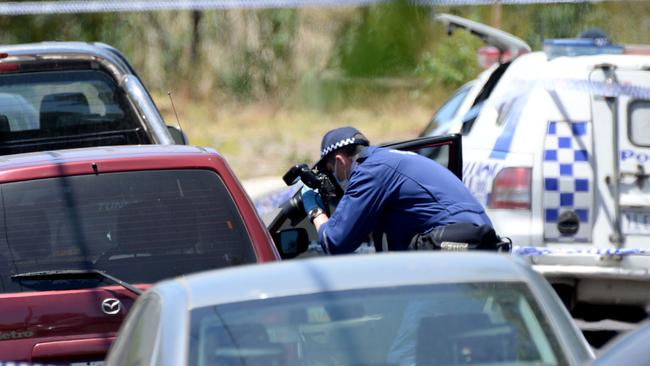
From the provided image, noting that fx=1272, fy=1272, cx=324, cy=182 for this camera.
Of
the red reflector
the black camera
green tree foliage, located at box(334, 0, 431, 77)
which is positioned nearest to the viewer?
green tree foliage, located at box(334, 0, 431, 77)

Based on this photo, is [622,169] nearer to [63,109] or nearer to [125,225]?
[63,109]

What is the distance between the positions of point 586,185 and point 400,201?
2.52 m

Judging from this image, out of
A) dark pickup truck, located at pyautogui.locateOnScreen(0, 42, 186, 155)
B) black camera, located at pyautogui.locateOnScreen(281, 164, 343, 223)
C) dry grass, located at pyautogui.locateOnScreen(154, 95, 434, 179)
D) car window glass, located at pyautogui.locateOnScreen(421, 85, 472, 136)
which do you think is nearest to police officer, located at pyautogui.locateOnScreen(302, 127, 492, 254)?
black camera, located at pyautogui.locateOnScreen(281, 164, 343, 223)

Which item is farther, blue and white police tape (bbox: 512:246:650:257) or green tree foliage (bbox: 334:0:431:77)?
blue and white police tape (bbox: 512:246:650:257)

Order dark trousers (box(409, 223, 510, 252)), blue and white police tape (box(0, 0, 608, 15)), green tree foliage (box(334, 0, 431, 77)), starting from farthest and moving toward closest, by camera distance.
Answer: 1. blue and white police tape (box(0, 0, 608, 15))
2. dark trousers (box(409, 223, 510, 252))
3. green tree foliage (box(334, 0, 431, 77))

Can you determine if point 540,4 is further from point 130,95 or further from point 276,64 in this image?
point 130,95

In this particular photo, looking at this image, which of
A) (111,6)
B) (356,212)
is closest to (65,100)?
(356,212)

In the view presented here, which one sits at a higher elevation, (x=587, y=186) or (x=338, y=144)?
(x=338, y=144)

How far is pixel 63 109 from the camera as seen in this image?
744 centimetres

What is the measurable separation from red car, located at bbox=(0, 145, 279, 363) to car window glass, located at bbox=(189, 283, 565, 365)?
52.5 inches

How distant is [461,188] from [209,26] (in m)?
3.58

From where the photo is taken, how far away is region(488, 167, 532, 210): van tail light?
785cm

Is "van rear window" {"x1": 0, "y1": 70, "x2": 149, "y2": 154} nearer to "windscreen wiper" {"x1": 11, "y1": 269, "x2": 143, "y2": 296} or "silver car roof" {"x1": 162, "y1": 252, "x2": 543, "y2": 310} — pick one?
"windscreen wiper" {"x1": 11, "y1": 269, "x2": 143, "y2": 296}

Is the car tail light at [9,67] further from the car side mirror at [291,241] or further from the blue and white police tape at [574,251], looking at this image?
the blue and white police tape at [574,251]
